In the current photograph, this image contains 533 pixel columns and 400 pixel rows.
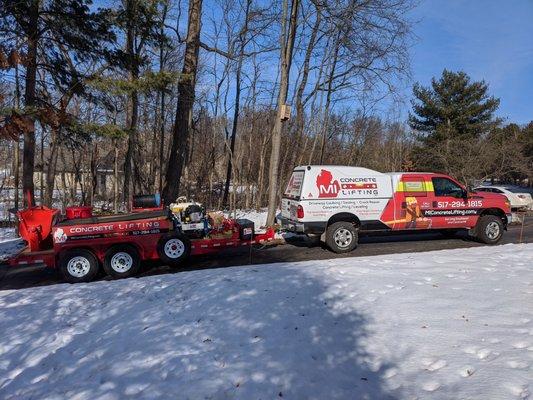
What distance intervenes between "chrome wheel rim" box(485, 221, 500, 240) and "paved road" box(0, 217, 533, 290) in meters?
0.47

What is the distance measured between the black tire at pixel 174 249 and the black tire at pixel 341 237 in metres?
3.46

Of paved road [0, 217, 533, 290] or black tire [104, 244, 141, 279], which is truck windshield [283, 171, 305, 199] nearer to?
paved road [0, 217, 533, 290]

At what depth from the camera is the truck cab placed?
35.3ft

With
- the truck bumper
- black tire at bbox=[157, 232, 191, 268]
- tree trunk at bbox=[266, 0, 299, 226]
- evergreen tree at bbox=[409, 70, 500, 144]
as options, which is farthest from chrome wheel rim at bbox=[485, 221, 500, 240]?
evergreen tree at bbox=[409, 70, 500, 144]

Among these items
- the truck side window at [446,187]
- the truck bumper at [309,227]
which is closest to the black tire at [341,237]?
the truck bumper at [309,227]

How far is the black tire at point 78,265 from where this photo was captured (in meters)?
8.98

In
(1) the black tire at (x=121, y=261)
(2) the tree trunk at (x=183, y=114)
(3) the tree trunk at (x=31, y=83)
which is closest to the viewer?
(1) the black tire at (x=121, y=261)

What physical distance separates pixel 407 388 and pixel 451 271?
437cm

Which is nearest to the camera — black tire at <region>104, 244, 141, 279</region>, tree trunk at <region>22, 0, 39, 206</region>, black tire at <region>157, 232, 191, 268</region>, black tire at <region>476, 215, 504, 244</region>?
black tire at <region>104, 244, 141, 279</region>

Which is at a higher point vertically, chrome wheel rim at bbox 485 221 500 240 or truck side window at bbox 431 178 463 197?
truck side window at bbox 431 178 463 197

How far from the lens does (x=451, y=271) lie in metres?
7.78

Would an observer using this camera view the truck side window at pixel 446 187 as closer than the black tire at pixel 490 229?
Yes

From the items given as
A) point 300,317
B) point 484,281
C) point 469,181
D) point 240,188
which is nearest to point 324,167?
point 484,281

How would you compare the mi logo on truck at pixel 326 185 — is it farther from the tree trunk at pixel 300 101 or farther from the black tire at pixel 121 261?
the tree trunk at pixel 300 101
